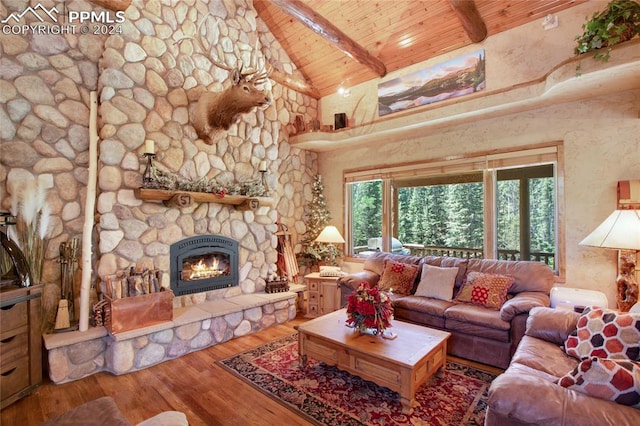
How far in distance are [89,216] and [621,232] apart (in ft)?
15.6

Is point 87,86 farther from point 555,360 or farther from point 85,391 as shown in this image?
point 555,360

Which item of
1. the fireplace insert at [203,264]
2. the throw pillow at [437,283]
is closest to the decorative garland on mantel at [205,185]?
the fireplace insert at [203,264]

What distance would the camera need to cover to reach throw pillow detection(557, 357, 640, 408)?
4.69 feet

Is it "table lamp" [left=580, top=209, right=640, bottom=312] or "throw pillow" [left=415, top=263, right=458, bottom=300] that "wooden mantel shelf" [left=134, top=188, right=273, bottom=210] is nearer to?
"throw pillow" [left=415, top=263, right=458, bottom=300]

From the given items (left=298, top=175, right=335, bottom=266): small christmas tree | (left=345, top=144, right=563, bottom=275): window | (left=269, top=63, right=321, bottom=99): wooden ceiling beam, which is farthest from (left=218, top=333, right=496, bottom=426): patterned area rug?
(left=269, top=63, right=321, bottom=99): wooden ceiling beam

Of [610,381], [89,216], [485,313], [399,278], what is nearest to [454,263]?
[399,278]

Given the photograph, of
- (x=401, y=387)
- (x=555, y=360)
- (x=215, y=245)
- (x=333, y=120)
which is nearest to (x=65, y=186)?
(x=215, y=245)

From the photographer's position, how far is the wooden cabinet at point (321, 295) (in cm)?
456

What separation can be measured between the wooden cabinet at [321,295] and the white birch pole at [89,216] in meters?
2.71

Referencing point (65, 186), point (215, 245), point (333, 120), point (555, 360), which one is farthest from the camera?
point (333, 120)

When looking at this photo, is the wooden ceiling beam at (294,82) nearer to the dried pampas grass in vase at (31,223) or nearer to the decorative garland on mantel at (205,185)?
the decorative garland on mantel at (205,185)

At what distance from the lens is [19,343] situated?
8.32ft

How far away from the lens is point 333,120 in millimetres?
5906

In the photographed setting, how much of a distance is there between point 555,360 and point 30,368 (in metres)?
4.07
